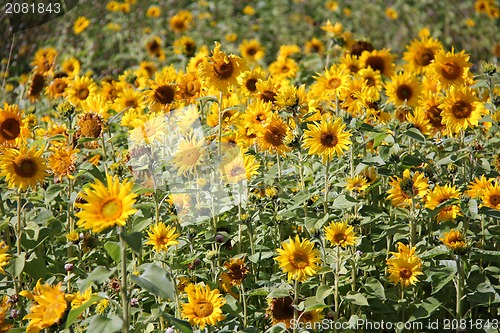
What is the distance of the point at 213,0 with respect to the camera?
27.7 feet

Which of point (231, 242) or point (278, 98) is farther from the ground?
point (278, 98)

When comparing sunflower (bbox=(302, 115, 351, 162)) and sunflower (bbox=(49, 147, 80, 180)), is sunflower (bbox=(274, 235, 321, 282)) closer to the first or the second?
sunflower (bbox=(302, 115, 351, 162))

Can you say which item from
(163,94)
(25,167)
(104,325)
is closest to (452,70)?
(163,94)

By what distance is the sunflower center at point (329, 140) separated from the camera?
7.79 feet

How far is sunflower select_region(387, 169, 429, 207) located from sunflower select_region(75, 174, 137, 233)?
3.62 feet

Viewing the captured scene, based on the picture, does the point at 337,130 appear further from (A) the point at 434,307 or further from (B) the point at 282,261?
(A) the point at 434,307

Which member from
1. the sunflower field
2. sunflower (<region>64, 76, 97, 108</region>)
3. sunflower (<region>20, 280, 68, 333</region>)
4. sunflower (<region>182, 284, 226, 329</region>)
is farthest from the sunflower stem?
sunflower (<region>64, 76, 97, 108</region>)

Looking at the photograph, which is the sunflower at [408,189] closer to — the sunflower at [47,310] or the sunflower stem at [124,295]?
the sunflower stem at [124,295]

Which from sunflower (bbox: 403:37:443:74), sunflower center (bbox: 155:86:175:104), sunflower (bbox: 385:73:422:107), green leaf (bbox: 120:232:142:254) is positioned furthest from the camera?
sunflower (bbox: 403:37:443:74)

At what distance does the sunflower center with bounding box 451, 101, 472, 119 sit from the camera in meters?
2.79

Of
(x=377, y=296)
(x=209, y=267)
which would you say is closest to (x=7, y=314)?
(x=209, y=267)

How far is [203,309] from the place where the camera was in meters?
2.05

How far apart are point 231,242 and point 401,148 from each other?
911 millimetres

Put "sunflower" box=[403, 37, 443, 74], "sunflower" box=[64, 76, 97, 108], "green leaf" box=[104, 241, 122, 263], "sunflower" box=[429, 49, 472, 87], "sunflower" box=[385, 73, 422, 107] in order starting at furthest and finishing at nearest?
1. "sunflower" box=[403, 37, 443, 74]
2. "sunflower" box=[64, 76, 97, 108]
3. "sunflower" box=[385, 73, 422, 107]
4. "sunflower" box=[429, 49, 472, 87]
5. "green leaf" box=[104, 241, 122, 263]
